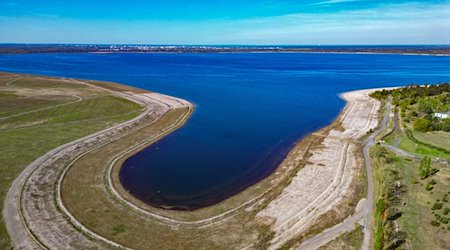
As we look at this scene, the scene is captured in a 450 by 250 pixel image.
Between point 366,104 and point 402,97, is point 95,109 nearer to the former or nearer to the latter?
point 366,104

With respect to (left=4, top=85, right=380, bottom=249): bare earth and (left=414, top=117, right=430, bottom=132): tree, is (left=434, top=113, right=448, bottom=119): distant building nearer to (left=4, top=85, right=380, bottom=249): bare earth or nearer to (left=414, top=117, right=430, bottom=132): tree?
(left=414, top=117, right=430, bottom=132): tree

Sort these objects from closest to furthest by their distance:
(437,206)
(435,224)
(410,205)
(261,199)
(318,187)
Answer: (435,224) → (437,206) → (410,205) → (261,199) → (318,187)

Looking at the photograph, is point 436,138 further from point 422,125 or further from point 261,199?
point 261,199

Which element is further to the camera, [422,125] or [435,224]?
[422,125]

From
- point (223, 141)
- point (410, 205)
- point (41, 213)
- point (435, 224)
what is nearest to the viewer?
point (435, 224)

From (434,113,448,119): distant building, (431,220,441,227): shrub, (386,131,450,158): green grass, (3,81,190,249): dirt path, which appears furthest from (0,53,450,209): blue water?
(434,113,448,119): distant building

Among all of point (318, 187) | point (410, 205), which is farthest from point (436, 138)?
point (318, 187)

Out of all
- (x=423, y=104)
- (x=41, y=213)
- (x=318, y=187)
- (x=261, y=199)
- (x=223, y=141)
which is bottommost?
(x=261, y=199)
